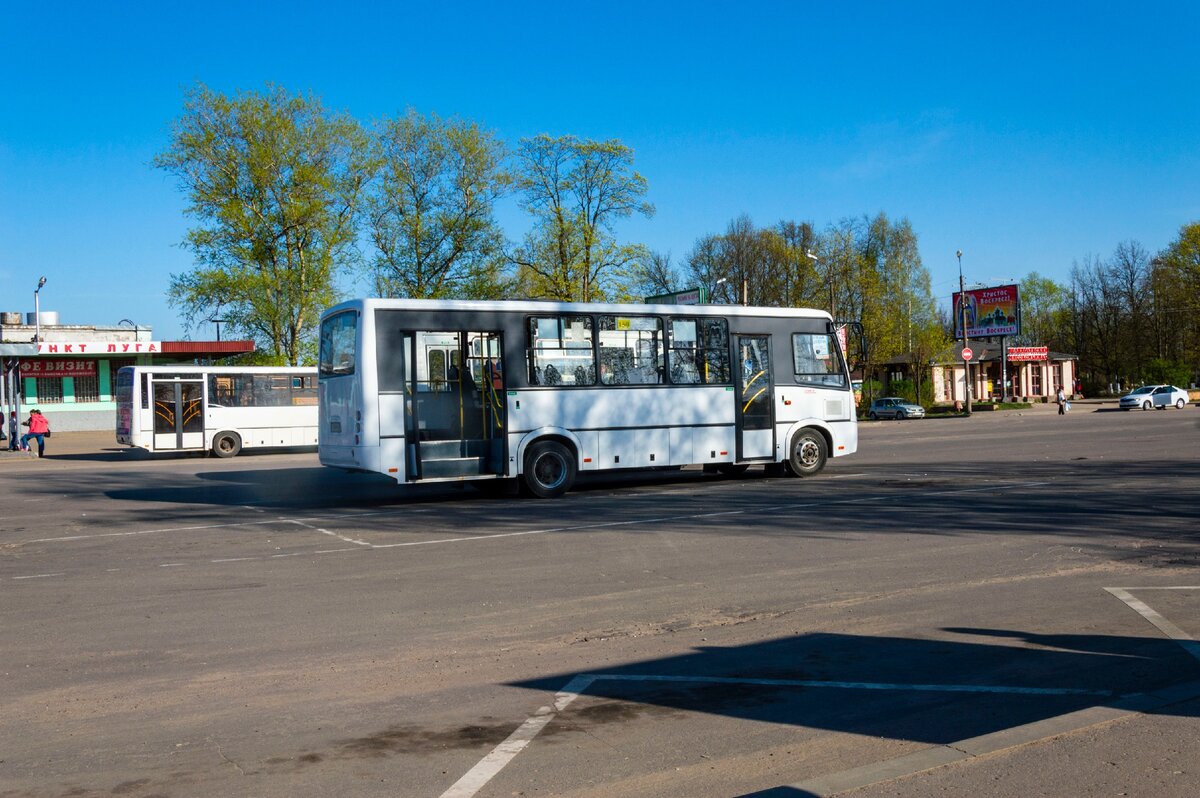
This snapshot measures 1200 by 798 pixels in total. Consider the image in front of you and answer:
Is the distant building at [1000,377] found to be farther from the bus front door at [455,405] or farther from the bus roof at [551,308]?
the bus front door at [455,405]

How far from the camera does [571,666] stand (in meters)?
6.54

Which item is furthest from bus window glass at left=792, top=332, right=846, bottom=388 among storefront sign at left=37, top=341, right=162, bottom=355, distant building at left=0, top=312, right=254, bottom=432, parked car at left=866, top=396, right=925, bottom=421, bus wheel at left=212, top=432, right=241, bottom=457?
parked car at left=866, top=396, right=925, bottom=421

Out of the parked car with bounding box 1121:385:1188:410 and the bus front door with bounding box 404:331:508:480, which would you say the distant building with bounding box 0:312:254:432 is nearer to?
the bus front door with bounding box 404:331:508:480

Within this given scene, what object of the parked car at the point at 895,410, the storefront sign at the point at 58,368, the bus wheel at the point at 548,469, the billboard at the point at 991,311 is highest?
the billboard at the point at 991,311

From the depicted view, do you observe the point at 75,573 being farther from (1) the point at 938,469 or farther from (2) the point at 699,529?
(1) the point at 938,469

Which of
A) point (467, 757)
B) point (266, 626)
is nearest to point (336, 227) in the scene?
point (266, 626)

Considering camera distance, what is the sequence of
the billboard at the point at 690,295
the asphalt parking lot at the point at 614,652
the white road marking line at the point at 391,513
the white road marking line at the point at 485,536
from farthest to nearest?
the billboard at the point at 690,295, the white road marking line at the point at 391,513, the white road marking line at the point at 485,536, the asphalt parking lot at the point at 614,652

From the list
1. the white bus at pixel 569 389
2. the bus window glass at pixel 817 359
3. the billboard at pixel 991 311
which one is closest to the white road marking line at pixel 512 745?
the white bus at pixel 569 389

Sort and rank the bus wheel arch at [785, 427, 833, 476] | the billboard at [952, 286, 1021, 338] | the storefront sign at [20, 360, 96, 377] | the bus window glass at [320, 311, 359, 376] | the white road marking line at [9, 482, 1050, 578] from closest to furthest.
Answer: the white road marking line at [9, 482, 1050, 578] → the bus window glass at [320, 311, 359, 376] → the bus wheel arch at [785, 427, 833, 476] → the storefront sign at [20, 360, 96, 377] → the billboard at [952, 286, 1021, 338]

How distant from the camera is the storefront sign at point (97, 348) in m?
49.7

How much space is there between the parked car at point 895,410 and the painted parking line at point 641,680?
58362mm

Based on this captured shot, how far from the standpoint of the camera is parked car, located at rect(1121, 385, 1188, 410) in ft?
200

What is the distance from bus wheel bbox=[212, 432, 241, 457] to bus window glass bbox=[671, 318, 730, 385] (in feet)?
64.5

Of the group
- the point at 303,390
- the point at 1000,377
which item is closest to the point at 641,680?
the point at 303,390
